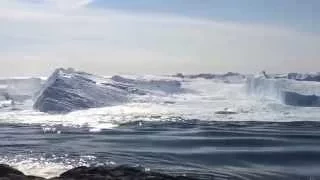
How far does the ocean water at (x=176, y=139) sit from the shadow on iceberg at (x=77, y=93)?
203cm

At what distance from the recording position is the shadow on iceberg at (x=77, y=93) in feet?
171

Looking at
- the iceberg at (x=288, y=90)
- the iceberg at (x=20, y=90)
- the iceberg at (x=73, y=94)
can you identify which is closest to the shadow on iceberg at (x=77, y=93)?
the iceberg at (x=73, y=94)

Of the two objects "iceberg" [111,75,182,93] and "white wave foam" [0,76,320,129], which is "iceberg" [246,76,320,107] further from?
"iceberg" [111,75,182,93]

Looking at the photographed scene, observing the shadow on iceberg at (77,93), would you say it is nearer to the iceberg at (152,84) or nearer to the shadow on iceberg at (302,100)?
the iceberg at (152,84)

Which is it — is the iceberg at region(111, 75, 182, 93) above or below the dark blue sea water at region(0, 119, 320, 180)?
above

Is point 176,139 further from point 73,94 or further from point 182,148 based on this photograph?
point 73,94

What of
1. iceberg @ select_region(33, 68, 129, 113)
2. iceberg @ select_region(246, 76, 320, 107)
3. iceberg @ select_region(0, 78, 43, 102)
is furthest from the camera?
iceberg @ select_region(0, 78, 43, 102)

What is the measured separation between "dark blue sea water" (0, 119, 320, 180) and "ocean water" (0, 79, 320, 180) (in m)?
0.03

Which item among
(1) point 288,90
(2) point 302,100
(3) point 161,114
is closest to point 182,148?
(3) point 161,114

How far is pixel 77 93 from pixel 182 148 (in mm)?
31950

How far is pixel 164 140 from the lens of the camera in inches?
1180

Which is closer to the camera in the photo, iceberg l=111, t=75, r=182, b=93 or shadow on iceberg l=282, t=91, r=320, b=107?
shadow on iceberg l=282, t=91, r=320, b=107

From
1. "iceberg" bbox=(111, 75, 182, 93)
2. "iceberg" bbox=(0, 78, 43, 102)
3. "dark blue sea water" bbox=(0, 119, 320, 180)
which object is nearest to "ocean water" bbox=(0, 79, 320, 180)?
"dark blue sea water" bbox=(0, 119, 320, 180)

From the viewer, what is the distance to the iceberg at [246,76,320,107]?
47.8 m
